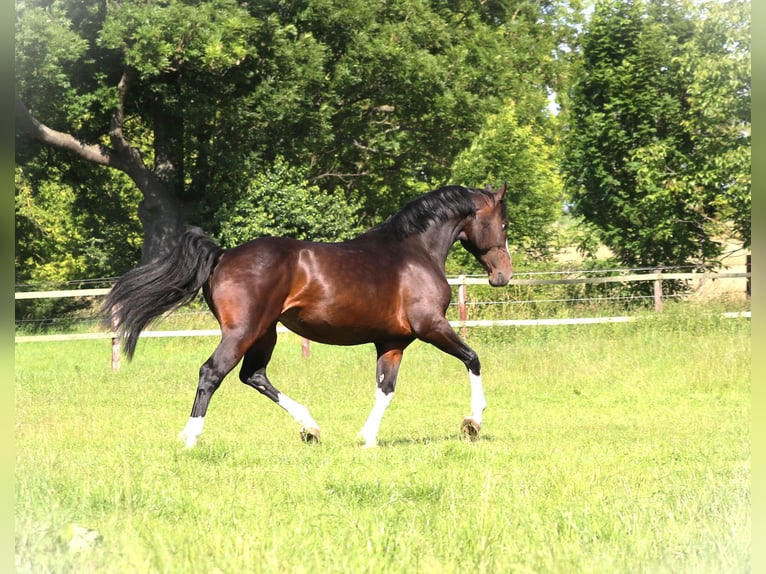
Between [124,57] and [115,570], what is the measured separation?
67.5 ft

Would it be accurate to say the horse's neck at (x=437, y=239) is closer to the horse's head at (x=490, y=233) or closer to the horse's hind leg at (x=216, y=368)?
the horse's head at (x=490, y=233)

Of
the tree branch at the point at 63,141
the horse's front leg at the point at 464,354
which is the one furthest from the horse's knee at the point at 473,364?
the tree branch at the point at 63,141

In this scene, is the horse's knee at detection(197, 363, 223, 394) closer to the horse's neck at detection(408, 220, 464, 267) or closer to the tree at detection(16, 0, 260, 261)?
the horse's neck at detection(408, 220, 464, 267)

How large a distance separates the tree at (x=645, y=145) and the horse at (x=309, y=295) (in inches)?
578

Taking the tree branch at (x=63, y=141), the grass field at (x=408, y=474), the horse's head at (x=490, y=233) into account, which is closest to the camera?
the grass field at (x=408, y=474)

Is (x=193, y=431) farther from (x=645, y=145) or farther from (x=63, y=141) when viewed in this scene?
(x=645, y=145)

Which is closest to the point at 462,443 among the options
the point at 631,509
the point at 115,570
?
the point at 631,509

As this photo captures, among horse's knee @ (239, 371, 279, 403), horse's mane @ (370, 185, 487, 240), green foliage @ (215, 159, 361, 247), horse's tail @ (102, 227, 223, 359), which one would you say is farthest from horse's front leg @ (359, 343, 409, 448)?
green foliage @ (215, 159, 361, 247)

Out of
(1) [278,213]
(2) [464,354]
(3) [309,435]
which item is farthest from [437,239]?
(1) [278,213]

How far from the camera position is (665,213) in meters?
24.1

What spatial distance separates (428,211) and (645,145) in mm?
17448

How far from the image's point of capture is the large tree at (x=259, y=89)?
2223cm

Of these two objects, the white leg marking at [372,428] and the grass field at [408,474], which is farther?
the white leg marking at [372,428]

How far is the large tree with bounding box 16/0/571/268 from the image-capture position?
22.2 m
